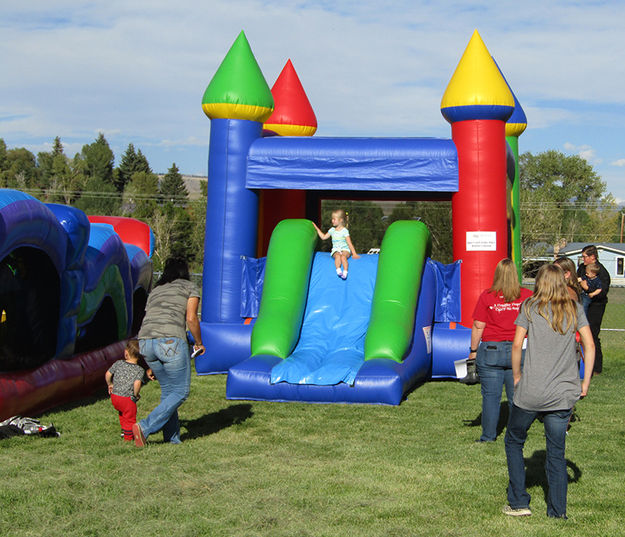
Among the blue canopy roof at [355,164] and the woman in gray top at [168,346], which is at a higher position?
the blue canopy roof at [355,164]

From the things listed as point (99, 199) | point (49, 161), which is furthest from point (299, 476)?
point (49, 161)

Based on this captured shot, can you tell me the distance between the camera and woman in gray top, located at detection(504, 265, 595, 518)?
4.38 meters

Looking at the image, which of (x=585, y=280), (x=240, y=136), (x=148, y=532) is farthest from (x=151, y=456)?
(x=585, y=280)

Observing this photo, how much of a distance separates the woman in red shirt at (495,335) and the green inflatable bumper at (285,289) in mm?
2978

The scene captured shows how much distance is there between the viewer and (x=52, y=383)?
24.7ft

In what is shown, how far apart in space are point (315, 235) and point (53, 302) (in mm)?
3572

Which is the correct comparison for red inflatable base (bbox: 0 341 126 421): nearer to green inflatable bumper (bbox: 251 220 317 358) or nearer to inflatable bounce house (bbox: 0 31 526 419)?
inflatable bounce house (bbox: 0 31 526 419)

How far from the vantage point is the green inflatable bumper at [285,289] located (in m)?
8.84

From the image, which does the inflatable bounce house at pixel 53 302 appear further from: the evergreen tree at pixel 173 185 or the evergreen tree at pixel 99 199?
the evergreen tree at pixel 173 185

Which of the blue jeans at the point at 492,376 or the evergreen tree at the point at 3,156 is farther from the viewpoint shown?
the evergreen tree at the point at 3,156

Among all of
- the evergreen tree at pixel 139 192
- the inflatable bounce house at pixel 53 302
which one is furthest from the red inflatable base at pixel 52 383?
the evergreen tree at pixel 139 192

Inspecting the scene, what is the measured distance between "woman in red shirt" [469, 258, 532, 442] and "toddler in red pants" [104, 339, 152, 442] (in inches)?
103

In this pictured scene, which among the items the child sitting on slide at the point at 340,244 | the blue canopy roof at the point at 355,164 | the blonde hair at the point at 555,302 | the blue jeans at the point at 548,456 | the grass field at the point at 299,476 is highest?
the blue canopy roof at the point at 355,164

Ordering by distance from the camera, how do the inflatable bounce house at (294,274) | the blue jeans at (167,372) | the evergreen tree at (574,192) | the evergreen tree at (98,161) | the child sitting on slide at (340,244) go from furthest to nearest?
the evergreen tree at (98,161) < the evergreen tree at (574,192) < the child sitting on slide at (340,244) < the inflatable bounce house at (294,274) < the blue jeans at (167,372)
